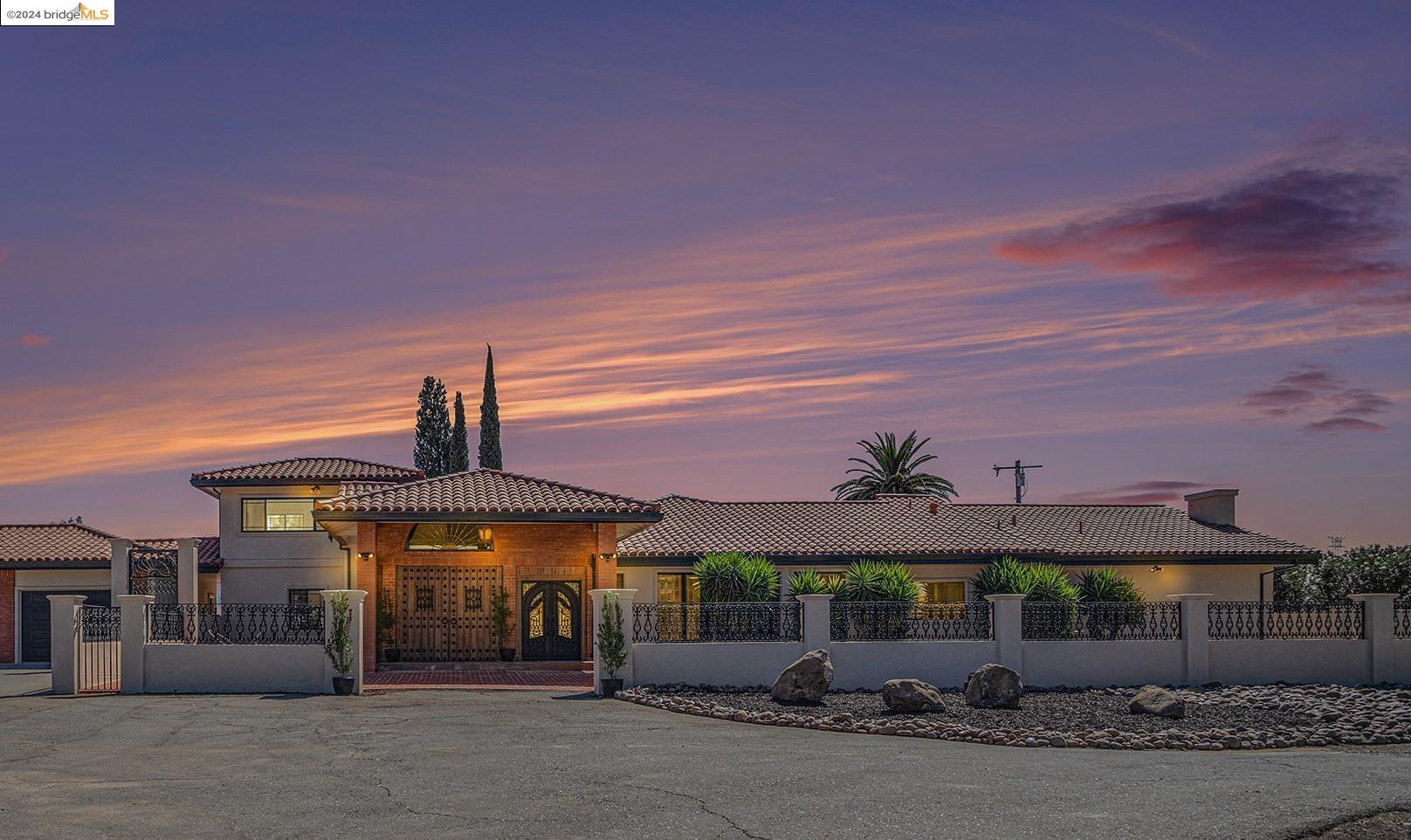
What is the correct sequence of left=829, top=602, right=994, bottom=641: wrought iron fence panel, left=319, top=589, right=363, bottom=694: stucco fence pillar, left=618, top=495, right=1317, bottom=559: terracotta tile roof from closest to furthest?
left=319, top=589, right=363, bottom=694: stucco fence pillar → left=829, top=602, right=994, bottom=641: wrought iron fence panel → left=618, top=495, right=1317, bottom=559: terracotta tile roof

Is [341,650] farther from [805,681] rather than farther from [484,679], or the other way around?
[805,681]

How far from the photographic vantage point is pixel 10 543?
143 ft

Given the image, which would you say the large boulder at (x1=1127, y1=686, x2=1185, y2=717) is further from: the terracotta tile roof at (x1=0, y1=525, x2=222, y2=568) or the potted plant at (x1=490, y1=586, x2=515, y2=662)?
the terracotta tile roof at (x1=0, y1=525, x2=222, y2=568)

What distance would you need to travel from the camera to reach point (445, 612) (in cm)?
3216

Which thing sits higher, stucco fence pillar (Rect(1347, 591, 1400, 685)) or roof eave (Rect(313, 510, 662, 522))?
roof eave (Rect(313, 510, 662, 522))

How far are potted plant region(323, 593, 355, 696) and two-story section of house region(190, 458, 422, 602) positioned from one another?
16672 mm

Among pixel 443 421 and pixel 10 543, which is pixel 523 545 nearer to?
pixel 10 543

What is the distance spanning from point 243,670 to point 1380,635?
24.1 m

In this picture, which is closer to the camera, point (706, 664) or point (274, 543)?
point (706, 664)

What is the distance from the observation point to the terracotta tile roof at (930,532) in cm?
3841

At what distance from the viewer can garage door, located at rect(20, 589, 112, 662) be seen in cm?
4166

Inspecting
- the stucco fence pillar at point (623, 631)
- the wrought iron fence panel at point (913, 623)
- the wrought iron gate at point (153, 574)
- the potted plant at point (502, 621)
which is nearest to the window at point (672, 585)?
the potted plant at point (502, 621)

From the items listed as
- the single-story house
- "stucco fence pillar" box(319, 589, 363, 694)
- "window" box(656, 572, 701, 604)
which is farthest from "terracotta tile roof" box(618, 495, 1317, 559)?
"stucco fence pillar" box(319, 589, 363, 694)

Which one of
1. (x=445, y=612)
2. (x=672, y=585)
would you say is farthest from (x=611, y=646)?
(x=672, y=585)
